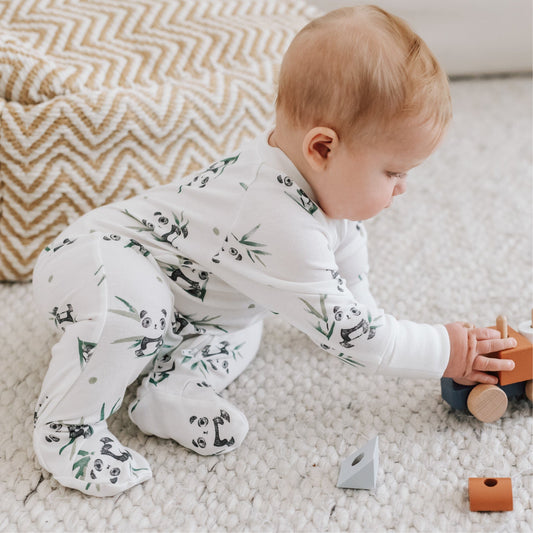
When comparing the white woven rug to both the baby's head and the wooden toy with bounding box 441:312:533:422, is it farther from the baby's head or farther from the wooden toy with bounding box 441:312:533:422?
the baby's head

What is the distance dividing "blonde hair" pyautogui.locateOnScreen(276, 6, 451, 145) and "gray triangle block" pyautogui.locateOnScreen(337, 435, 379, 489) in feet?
1.06

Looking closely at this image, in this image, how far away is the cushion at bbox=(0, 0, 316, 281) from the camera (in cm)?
105

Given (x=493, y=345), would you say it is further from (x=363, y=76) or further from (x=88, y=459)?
(x=88, y=459)

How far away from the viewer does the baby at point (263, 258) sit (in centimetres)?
71

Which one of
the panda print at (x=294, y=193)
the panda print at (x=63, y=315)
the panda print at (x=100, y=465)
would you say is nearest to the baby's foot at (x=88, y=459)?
the panda print at (x=100, y=465)

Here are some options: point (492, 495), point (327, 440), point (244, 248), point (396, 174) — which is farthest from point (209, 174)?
point (492, 495)

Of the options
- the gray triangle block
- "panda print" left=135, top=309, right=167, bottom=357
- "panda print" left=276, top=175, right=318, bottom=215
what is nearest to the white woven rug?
the gray triangle block

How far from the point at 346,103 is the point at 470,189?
689 mm

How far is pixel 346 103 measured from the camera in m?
0.70

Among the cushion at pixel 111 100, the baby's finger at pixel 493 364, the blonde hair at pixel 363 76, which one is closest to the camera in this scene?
the blonde hair at pixel 363 76

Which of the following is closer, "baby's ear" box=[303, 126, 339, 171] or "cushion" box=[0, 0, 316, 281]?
"baby's ear" box=[303, 126, 339, 171]

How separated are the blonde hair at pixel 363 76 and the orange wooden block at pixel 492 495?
1.15ft

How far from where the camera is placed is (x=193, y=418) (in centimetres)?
82

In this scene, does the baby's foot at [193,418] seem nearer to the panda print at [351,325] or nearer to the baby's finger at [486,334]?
the panda print at [351,325]
